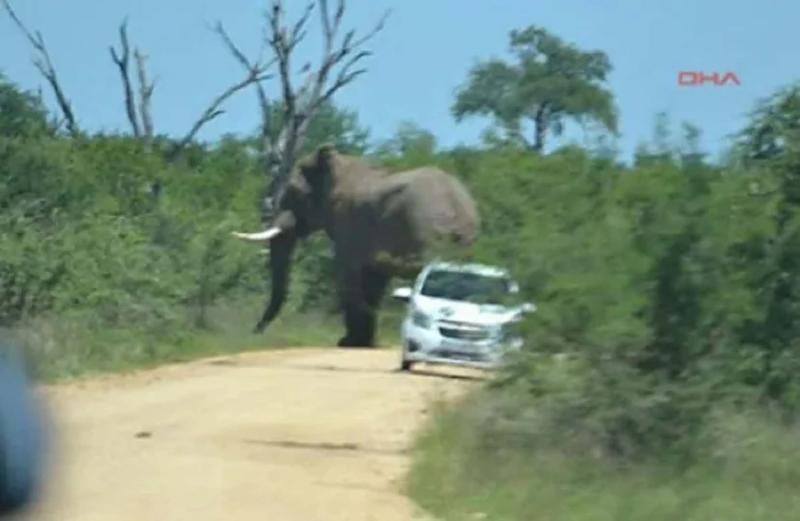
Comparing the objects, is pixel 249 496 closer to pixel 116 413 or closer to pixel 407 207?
pixel 116 413

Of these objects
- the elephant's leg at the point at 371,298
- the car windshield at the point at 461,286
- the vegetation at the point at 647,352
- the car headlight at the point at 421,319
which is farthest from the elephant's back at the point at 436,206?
the vegetation at the point at 647,352

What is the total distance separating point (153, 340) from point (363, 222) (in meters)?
6.49

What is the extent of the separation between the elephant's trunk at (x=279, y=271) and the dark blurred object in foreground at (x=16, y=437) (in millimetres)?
26160

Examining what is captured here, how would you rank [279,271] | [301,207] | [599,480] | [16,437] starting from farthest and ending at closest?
1. [301,207]
2. [279,271]
3. [599,480]
4. [16,437]

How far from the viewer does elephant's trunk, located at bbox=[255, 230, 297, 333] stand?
36000 mm

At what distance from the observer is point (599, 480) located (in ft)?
54.1

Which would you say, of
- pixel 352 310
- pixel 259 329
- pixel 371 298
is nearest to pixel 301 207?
pixel 259 329

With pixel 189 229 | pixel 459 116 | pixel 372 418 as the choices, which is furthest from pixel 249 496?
pixel 459 116

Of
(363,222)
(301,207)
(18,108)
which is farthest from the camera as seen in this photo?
(18,108)

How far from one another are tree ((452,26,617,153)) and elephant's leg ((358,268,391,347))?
2416 cm

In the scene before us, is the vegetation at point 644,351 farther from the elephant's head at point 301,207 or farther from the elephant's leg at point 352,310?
the elephant's head at point 301,207

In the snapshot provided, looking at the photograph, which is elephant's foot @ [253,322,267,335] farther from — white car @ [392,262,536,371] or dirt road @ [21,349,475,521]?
white car @ [392,262,536,371]

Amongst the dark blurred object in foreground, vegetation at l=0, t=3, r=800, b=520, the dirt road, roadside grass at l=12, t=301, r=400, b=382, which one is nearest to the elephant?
roadside grass at l=12, t=301, r=400, b=382

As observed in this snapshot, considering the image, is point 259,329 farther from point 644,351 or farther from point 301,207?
point 644,351
